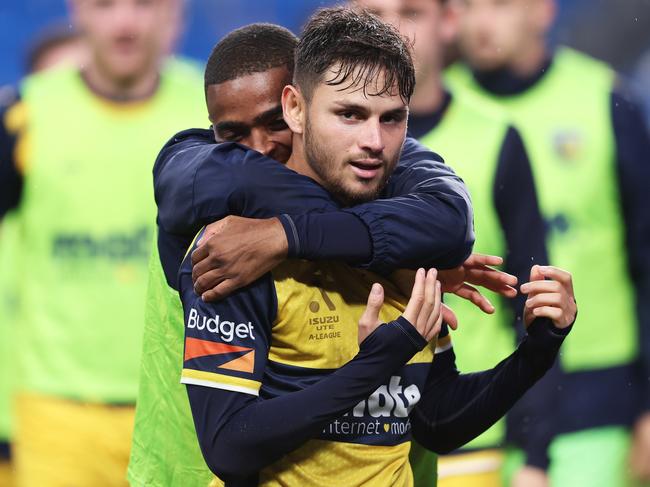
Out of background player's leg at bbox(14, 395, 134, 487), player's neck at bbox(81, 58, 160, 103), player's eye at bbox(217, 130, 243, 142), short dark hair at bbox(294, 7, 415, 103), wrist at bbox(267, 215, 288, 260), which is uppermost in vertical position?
short dark hair at bbox(294, 7, 415, 103)

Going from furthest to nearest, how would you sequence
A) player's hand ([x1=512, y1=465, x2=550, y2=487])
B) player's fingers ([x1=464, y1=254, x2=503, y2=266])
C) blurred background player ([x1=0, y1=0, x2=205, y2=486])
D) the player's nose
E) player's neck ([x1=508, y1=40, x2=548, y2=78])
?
player's neck ([x1=508, y1=40, x2=548, y2=78]), blurred background player ([x1=0, y1=0, x2=205, y2=486]), player's hand ([x1=512, y1=465, x2=550, y2=487]), player's fingers ([x1=464, y1=254, x2=503, y2=266]), the player's nose

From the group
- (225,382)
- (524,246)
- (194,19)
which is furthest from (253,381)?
(194,19)

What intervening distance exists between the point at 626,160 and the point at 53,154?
7.26ft

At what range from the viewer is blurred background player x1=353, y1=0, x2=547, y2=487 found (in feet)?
13.9

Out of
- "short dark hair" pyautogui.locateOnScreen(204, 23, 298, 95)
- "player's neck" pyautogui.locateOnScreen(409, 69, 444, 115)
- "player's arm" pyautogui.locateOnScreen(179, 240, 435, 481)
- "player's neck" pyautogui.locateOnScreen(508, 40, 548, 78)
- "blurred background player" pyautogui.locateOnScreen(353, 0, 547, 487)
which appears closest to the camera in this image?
"player's arm" pyautogui.locateOnScreen(179, 240, 435, 481)

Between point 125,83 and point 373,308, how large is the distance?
2979 mm

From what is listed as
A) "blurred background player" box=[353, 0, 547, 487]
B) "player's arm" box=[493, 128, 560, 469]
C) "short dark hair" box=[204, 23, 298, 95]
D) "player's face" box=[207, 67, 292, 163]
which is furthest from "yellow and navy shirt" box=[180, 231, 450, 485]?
"player's arm" box=[493, 128, 560, 469]

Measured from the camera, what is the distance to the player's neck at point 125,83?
4840 mm

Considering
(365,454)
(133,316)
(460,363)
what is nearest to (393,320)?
(365,454)

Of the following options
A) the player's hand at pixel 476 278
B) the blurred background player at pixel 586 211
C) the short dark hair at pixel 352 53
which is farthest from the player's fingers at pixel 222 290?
the blurred background player at pixel 586 211

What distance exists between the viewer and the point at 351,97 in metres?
2.17

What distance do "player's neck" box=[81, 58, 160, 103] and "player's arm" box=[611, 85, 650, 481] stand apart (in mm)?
1840

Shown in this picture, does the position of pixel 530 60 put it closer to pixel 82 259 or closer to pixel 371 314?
pixel 82 259

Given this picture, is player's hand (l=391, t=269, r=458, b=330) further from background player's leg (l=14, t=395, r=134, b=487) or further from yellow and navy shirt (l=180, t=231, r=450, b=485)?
background player's leg (l=14, t=395, r=134, b=487)
